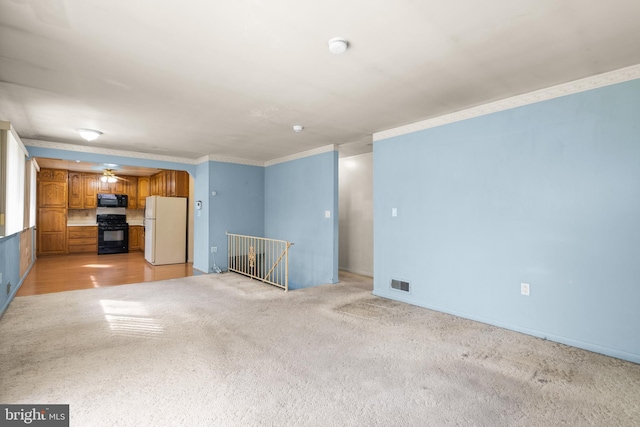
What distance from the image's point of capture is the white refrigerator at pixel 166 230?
7625 millimetres

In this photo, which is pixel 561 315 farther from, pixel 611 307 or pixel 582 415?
pixel 582 415

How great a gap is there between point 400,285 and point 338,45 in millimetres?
3193

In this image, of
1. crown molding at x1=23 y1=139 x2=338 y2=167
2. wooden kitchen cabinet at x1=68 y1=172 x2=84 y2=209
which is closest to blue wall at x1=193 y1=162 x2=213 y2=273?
crown molding at x1=23 y1=139 x2=338 y2=167

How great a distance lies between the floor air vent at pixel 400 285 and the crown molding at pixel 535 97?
6.70 ft

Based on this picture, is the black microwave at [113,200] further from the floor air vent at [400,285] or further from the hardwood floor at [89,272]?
the floor air vent at [400,285]

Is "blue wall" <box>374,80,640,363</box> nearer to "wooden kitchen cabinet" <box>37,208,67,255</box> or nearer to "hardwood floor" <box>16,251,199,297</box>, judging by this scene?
"hardwood floor" <box>16,251,199,297</box>

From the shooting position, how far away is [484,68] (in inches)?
103

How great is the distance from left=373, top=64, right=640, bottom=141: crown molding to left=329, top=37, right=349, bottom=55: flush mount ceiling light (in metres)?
2.03

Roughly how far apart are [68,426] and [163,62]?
250 centimetres

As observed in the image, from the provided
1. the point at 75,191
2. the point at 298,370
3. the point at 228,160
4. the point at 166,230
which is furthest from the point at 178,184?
the point at 298,370

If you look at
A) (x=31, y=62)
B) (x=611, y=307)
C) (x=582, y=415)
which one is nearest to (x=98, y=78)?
(x=31, y=62)

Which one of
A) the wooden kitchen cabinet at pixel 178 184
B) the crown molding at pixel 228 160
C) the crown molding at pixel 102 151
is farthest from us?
the wooden kitchen cabinet at pixel 178 184

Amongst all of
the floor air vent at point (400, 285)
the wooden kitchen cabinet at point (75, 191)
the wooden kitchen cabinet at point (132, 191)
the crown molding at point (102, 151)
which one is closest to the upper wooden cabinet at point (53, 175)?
the wooden kitchen cabinet at point (75, 191)

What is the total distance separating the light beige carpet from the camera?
192 centimetres
